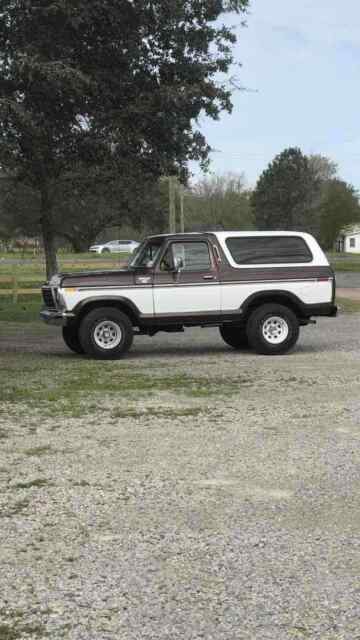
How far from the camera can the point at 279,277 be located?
12719mm

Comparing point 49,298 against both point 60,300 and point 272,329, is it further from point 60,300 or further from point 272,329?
point 272,329

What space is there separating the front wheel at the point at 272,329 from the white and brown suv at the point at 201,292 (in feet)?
0.05

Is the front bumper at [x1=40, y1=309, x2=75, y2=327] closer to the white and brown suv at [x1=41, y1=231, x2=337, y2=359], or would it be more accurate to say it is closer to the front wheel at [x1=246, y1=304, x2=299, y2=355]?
the white and brown suv at [x1=41, y1=231, x2=337, y2=359]

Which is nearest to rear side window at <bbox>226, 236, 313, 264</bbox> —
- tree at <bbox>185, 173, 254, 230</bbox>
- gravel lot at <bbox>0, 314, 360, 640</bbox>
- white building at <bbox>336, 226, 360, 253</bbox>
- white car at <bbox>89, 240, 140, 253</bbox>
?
gravel lot at <bbox>0, 314, 360, 640</bbox>

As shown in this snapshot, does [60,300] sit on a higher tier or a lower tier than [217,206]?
lower

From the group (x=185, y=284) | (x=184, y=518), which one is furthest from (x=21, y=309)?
(x=184, y=518)

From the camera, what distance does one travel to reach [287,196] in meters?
84.3

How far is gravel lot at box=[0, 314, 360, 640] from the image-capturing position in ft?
11.7

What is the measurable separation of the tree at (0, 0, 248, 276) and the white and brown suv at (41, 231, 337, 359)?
315 cm

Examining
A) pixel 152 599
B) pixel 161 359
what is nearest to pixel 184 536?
pixel 152 599

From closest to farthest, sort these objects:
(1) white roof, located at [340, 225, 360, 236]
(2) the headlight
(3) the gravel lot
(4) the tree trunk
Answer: (3) the gravel lot < (2) the headlight < (4) the tree trunk < (1) white roof, located at [340, 225, 360, 236]

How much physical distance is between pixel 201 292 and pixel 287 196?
7379 cm

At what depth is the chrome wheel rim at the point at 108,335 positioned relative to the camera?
39.7ft

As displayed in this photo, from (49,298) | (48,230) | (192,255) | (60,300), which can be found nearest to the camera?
(60,300)
